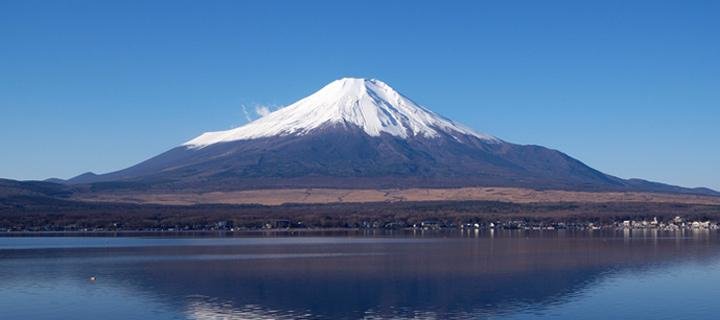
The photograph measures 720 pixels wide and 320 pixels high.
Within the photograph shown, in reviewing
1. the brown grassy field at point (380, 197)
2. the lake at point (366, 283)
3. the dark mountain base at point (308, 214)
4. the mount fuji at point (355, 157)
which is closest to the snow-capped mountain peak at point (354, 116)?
the mount fuji at point (355, 157)

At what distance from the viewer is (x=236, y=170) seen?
138 meters

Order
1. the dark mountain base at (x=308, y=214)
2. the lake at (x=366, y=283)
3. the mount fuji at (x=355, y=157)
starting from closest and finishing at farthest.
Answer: the lake at (x=366, y=283)
the dark mountain base at (x=308, y=214)
the mount fuji at (x=355, y=157)

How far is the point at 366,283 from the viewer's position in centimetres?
3322

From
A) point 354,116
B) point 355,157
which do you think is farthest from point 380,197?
point 354,116

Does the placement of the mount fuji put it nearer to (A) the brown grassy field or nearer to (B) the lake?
(A) the brown grassy field

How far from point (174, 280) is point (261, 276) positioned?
2.86 meters

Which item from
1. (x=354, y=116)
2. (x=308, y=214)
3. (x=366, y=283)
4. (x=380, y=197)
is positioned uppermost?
(x=354, y=116)

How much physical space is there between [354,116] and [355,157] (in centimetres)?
1613

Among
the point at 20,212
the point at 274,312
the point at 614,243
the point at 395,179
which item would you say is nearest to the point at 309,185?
the point at 395,179

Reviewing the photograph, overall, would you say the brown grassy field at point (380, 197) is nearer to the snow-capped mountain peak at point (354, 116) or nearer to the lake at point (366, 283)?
the snow-capped mountain peak at point (354, 116)

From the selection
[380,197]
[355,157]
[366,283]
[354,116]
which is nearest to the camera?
[366,283]

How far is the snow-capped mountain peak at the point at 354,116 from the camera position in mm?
162125

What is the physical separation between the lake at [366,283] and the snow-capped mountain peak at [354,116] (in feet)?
358

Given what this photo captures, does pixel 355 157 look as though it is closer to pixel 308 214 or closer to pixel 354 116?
pixel 354 116
